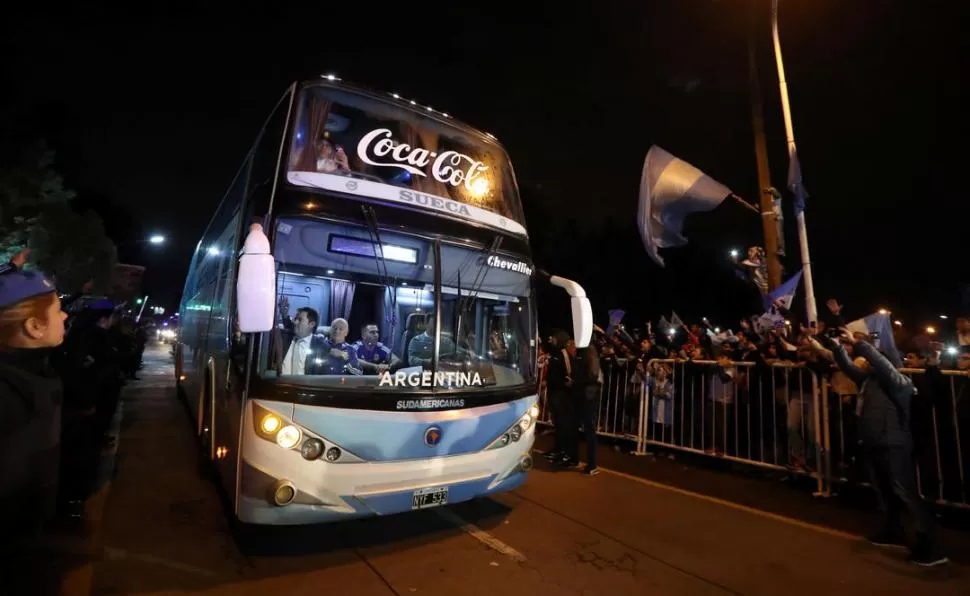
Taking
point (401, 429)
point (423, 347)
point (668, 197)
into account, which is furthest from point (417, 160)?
point (668, 197)

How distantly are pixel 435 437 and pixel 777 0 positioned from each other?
10311 millimetres

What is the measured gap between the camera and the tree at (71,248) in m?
22.1

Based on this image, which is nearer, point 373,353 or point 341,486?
point 341,486

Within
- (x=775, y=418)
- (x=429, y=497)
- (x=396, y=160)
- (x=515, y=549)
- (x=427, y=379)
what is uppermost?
(x=396, y=160)

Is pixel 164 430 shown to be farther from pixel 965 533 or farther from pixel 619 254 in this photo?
pixel 619 254

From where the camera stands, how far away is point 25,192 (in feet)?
62.8

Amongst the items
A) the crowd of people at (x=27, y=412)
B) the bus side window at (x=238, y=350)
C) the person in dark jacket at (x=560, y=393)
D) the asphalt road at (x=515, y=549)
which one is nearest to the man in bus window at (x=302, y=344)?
the bus side window at (x=238, y=350)

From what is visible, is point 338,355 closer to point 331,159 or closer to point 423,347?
point 423,347

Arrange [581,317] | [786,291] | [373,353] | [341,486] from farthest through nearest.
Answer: [786,291] → [581,317] → [373,353] → [341,486]

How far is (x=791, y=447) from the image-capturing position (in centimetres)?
704

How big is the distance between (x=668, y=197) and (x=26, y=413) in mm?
9614

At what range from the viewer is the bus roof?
498cm

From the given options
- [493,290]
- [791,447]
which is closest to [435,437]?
[493,290]

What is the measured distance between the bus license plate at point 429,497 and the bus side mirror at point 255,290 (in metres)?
1.90
